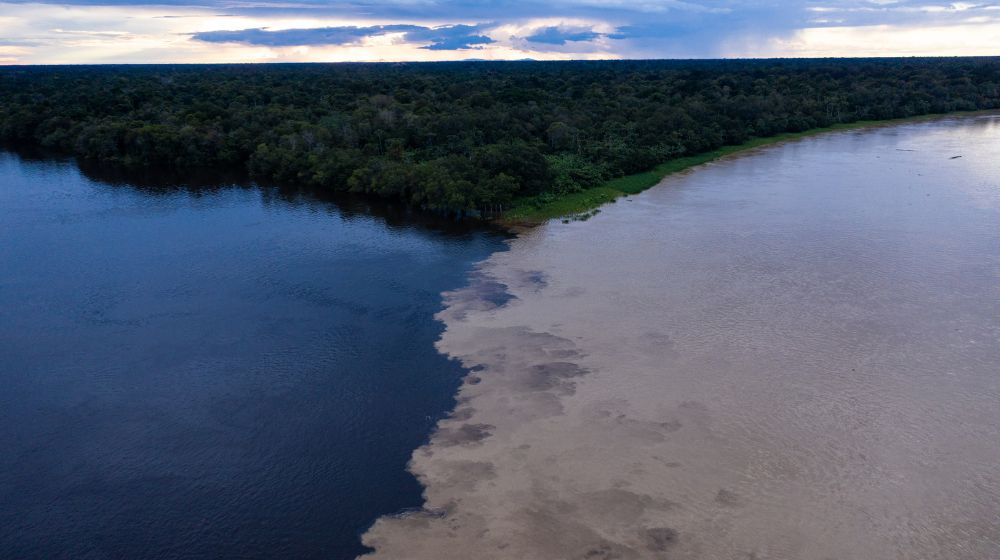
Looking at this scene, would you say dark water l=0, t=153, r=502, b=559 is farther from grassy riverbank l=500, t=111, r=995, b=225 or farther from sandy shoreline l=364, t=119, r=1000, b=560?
grassy riverbank l=500, t=111, r=995, b=225

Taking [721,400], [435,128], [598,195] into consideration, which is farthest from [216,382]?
[435,128]

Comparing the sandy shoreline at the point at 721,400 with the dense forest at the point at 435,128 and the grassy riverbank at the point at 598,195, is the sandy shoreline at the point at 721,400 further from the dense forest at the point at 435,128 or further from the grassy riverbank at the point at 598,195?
the dense forest at the point at 435,128

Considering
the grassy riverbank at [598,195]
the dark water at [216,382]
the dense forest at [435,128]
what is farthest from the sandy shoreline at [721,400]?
the dense forest at [435,128]

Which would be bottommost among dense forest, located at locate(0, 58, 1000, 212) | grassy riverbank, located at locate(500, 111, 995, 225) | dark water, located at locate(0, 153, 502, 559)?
dark water, located at locate(0, 153, 502, 559)

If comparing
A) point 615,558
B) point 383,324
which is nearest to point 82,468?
point 383,324

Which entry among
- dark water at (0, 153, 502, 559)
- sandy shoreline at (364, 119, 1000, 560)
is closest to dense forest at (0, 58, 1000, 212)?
dark water at (0, 153, 502, 559)

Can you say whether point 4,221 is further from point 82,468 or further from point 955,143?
point 955,143
